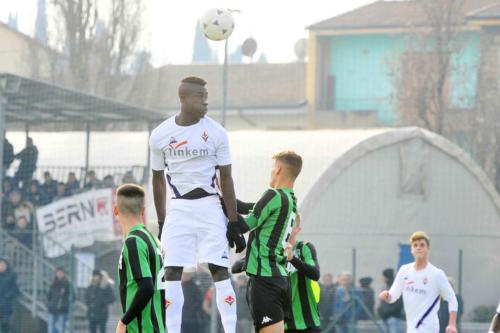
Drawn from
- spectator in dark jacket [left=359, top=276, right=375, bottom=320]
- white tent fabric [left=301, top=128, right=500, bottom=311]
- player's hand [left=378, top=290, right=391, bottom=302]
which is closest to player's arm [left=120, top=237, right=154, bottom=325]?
player's hand [left=378, top=290, right=391, bottom=302]

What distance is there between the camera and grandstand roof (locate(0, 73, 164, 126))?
90.4 ft

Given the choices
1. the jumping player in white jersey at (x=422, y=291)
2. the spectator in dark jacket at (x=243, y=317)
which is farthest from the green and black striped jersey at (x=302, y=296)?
the spectator in dark jacket at (x=243, y=317)

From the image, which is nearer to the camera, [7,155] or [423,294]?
[423,294]

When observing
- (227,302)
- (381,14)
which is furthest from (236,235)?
(381,14)

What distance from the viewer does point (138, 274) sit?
423 inches

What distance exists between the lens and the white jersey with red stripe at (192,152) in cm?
1247

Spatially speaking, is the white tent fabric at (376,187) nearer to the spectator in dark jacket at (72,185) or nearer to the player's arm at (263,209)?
the spectator in dark jacket at (72,185)

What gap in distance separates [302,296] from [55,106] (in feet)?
56.3

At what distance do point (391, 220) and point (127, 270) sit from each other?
78.3 ft

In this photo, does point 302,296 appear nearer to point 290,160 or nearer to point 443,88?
point 290,160

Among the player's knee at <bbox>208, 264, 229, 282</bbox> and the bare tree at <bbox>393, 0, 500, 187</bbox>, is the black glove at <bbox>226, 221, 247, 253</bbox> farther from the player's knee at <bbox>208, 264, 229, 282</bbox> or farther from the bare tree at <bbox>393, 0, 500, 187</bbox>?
the bare tree at <bbox>393, 0, 500, 187</bbox>

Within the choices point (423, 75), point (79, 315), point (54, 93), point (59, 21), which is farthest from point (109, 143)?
point (59, 21)

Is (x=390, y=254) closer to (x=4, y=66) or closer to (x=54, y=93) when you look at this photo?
(x=54, y=93)

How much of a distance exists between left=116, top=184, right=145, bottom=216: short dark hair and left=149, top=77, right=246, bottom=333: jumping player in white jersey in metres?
1.66
